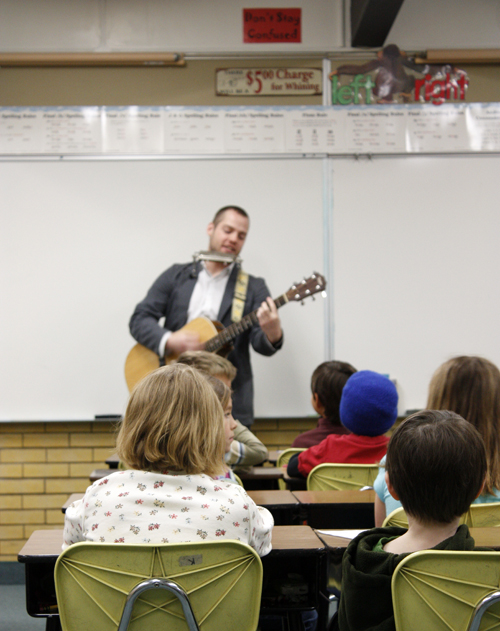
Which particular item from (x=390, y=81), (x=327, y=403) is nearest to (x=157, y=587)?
(x=327, y=403)

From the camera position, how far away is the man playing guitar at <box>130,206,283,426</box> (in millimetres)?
3566

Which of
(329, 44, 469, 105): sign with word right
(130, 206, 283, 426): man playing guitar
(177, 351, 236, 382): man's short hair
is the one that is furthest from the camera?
(329, 44, 469, 105): sign with word right

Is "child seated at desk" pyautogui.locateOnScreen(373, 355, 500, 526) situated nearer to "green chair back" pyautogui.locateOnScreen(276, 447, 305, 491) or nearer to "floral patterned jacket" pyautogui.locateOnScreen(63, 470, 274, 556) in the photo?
"floral patterned jacket" pyautogui.locateOnScreen(63, 470, 274, 556)

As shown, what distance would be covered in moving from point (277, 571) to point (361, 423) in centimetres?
78

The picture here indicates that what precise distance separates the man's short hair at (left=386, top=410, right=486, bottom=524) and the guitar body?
226 cm

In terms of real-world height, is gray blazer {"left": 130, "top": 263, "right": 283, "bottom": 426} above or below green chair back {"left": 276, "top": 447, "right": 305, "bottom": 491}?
above

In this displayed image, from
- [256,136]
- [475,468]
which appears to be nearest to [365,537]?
[475,468]

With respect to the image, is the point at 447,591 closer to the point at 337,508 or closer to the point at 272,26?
the point at 337,508

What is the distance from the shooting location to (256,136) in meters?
3.93

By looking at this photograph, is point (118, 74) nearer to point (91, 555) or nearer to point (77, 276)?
point (77, 276)

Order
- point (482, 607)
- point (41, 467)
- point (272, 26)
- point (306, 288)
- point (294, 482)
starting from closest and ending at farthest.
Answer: point (482, 607), point (294, 482), point (306, 288), point (41, 467), point (272, 26)

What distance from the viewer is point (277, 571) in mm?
1662

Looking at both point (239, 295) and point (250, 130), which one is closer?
point (239, 295)

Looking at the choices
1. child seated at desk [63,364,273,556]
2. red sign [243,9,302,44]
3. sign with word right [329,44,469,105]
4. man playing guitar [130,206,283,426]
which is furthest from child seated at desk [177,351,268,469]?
red sign [243,9,302,44]
